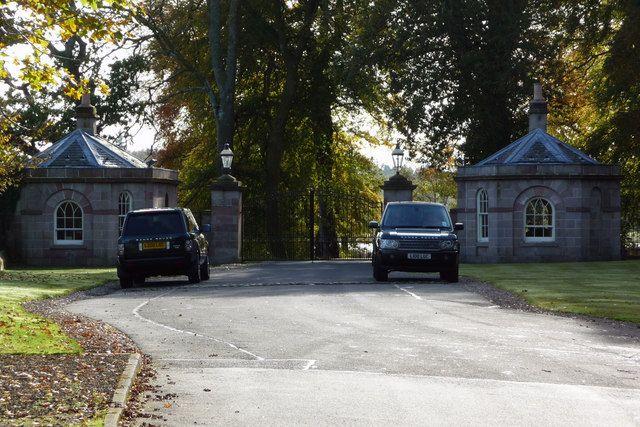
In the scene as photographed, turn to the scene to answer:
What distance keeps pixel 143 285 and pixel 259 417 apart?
18.5 metres

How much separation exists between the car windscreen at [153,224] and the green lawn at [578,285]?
775 centimetres

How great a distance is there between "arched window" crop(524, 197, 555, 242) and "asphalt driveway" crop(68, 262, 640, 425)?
1700 centimetres

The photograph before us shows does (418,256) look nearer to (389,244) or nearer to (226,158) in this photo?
(389,244)

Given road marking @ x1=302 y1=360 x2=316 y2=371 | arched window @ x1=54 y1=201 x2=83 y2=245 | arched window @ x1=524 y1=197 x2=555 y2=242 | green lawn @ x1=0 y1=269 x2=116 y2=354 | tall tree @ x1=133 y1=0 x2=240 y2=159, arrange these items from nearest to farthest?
road marking @ x1=302 y1=360 x2=316 y2=371
green lawn @ x1=0 y1=269 x2=116 y2=354
arched window @ x1=54 y1=201 x2=83 y2=245
arched window @ x1=524 y1=197 x2=555 y2=242
tall tree @ x1=133 y1=0 x2=240 y2=159

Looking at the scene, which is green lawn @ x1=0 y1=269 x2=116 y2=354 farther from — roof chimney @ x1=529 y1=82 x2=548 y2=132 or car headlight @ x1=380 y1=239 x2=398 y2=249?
roof chimney @ x1=529 y1=82 x2=548 y2=132

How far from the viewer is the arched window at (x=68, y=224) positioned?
3625 cm

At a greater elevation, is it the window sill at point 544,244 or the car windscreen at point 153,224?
the car windscreen at point 153,224

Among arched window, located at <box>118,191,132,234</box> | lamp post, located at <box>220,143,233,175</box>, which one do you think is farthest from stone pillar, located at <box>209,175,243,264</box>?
arched window, located at <box>118,191,132,234</box>

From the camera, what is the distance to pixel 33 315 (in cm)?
1661

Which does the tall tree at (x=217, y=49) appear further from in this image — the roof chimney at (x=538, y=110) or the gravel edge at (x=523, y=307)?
the gravel edge at (x=523, y=307)

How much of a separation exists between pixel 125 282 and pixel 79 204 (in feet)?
37.9

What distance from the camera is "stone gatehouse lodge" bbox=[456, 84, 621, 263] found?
122 feet

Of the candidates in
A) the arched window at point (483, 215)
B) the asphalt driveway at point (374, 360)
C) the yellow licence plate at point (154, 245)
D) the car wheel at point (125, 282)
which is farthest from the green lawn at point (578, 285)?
the car wheel at point (125, 282)

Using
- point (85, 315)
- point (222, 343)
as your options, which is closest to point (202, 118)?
point (85, 315)
